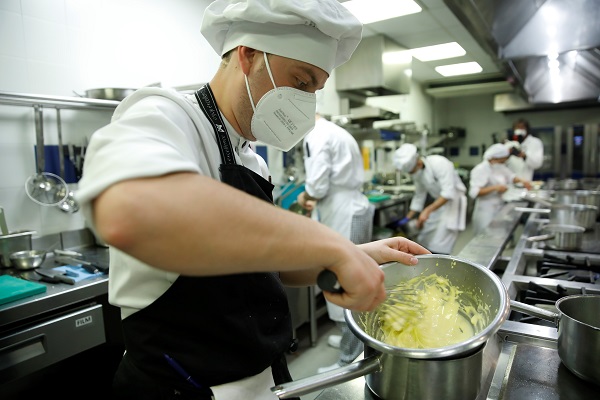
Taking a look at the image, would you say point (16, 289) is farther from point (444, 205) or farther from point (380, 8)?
point (444, 205)

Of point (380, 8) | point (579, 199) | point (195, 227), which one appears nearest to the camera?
point (195, 227)

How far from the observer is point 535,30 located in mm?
2451

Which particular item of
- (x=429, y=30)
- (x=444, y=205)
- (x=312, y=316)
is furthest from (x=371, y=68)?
(x=312, y=316)

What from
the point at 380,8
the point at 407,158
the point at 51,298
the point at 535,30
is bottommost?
the point at 51,298

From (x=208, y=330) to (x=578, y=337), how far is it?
76cm

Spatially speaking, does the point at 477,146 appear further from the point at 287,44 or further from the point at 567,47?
the point at 287,44

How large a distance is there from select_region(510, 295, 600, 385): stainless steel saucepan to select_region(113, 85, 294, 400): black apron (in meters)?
0.60

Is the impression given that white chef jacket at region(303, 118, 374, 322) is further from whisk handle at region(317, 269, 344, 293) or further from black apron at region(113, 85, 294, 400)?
whisk handle at region(317, 269, 344, 293)

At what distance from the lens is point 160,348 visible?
2.58 feet

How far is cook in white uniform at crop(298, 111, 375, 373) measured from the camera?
3.13m

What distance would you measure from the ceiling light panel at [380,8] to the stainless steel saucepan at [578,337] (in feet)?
10.7

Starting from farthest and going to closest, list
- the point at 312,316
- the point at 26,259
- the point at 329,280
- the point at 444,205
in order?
the point at 444,205
the point at 312,316
the point at 26,259
the point at 329,280

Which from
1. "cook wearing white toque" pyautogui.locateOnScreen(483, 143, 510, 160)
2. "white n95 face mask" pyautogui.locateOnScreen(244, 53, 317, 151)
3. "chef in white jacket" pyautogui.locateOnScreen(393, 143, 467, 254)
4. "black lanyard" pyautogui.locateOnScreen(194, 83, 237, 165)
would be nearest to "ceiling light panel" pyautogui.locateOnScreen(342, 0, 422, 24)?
"chef in white jacket" pyautogui.locateOnScreen(393, 143, 467, 254)

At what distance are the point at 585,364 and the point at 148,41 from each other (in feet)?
9.26
